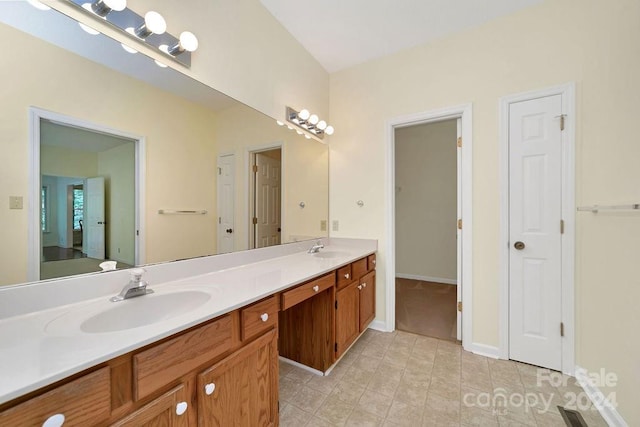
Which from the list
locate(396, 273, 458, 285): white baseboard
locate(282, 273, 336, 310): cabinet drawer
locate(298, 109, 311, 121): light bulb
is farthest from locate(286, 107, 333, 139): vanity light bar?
locate(396, 273, 458, 285): white baseboard

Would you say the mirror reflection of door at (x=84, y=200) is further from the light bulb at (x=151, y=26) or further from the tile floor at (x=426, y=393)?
the tile floor at (x=426, y=393)

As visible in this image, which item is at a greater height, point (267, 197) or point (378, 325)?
point (267, 197)

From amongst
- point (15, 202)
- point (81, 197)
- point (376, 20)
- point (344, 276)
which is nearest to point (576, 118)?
point (376, 20)

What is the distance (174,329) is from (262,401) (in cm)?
65

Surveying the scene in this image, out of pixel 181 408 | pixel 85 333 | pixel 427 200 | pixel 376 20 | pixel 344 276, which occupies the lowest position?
pixel 181 408

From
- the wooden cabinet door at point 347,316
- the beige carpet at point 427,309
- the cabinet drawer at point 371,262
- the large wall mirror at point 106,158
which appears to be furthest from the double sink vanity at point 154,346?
the beige carpet at point 427,309

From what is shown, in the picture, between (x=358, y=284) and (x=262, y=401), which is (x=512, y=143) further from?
(x=262, y=401)

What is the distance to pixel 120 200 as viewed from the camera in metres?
1.19

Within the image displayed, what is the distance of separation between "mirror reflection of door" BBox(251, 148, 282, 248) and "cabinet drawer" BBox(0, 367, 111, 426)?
1.23 m

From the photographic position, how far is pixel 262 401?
1.13 metres

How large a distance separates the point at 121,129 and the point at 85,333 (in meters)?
0.89

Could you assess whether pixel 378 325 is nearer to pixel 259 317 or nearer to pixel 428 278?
pixel 259 317

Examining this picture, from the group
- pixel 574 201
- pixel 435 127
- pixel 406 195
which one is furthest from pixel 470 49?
pixel 406 195

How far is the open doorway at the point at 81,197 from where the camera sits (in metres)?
0.94
